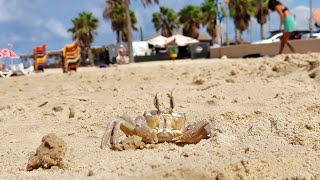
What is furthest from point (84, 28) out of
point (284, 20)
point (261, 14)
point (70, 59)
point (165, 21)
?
point (284, 20)

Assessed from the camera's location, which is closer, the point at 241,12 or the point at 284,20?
the point at 284,20

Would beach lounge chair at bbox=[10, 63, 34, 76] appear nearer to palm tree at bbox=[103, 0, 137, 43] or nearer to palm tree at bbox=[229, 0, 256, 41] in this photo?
palm tree at bbox=[103, 0, 137, 43]

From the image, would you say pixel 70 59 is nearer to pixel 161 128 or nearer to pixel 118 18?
pixel 161 128

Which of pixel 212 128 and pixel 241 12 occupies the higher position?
pixel 241 12

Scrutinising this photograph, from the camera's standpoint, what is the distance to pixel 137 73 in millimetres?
12625

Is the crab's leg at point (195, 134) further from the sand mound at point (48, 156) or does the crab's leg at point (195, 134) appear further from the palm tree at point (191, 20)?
the palm tree at point (191, 20)

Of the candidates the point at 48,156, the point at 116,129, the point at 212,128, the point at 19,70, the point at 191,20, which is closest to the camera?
the point at 48,156

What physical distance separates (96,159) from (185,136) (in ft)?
3.29

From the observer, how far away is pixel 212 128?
14.9 feet

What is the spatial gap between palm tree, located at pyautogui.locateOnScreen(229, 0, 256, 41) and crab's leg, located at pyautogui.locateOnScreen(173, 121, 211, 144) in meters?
55.2

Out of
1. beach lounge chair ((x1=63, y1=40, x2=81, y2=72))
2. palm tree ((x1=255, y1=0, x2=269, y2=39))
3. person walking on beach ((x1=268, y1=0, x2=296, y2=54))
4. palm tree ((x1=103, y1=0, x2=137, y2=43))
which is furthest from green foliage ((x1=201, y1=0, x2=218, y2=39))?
person walking on beach ((x1=268, y1=0, x2=296, y2=54))

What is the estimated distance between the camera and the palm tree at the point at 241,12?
192 ft

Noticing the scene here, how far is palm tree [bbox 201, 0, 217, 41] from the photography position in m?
58.4

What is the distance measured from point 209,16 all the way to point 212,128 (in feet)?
184
